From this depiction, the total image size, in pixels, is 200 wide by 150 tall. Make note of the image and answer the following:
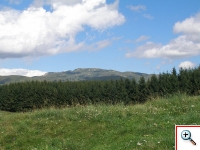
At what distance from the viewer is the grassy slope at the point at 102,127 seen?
878 cm

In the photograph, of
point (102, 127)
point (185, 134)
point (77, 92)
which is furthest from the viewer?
point (77, 92)

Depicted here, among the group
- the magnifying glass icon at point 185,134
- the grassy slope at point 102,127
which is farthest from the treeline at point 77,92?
the magnifying glass icon at point 185,134

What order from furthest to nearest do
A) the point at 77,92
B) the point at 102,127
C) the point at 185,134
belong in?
the point at 77,92
the point at 102,127
the point at 185,134

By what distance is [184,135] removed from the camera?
4.39m

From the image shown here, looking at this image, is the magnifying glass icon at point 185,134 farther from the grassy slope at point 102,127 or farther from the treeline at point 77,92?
the treeline at point 77,92

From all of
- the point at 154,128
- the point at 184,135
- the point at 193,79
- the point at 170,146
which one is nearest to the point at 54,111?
the point at 154,128

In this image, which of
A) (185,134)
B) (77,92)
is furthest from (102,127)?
(77,92)

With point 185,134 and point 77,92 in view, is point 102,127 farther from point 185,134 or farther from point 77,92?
point 77,92

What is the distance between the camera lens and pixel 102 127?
10812 mm

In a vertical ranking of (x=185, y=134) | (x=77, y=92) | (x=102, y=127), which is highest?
(x=185, y=134)

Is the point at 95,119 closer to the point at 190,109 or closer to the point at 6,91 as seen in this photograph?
the point at 190,109

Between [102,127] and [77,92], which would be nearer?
[102,127]

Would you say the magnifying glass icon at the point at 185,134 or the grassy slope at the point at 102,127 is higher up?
the magnifying glass icon at the point at 185,134

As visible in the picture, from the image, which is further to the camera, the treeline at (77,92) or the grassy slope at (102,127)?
the treeline at (77,92)
